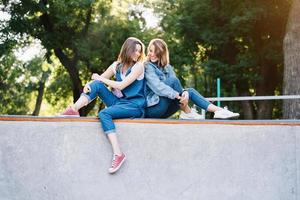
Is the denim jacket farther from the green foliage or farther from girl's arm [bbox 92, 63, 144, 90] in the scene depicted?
the green foliage

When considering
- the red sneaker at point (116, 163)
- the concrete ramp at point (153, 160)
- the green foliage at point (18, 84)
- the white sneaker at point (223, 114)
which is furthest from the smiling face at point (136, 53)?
the green foliage at point (18, 84)

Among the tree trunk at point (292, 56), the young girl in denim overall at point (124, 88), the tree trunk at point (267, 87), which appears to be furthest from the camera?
the tree trunk at point (267, 87)

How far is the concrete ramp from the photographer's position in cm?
473

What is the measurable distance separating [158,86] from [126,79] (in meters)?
0.31

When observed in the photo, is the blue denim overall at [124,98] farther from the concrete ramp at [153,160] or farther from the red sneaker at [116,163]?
the red sneaker at [116,163]

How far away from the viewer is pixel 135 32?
23.1 metres

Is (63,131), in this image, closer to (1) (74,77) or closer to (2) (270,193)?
(2) (270,193)

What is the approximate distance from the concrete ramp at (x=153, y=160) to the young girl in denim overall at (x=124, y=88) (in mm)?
258

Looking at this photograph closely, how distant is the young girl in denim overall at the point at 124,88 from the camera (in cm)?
520

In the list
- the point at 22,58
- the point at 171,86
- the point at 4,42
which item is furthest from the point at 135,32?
the point at 171,86

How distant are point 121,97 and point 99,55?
17.2 m

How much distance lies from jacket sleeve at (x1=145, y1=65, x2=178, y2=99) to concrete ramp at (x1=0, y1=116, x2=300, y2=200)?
512mm

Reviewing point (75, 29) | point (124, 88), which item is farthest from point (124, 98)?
point (75, 29)

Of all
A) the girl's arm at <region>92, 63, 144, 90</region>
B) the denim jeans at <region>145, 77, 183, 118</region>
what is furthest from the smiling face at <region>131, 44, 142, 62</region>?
the denim jeans at <region>145, 77, 183, 118</region>
